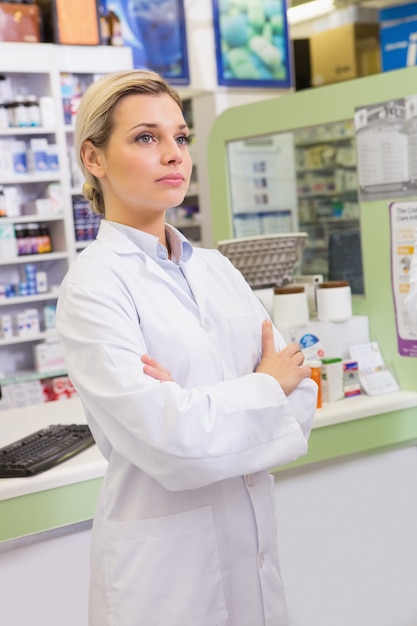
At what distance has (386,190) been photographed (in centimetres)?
306

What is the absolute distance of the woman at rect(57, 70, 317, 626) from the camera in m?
1.56

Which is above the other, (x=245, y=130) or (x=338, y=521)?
(x=245, y=130)

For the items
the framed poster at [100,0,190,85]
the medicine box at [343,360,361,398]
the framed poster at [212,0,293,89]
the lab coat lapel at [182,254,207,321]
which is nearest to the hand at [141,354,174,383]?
the lab coat lapel at [182,254,207,321]

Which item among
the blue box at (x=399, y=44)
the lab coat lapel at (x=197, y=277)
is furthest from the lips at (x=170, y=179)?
the blue box at (x=399, y=44)

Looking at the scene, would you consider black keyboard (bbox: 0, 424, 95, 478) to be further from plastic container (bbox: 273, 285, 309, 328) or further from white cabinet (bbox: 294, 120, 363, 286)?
white cabinet (bbox: 294, 120, 363, 286)

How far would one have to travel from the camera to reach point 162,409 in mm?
1542

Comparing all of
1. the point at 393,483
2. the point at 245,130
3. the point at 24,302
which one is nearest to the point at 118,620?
the point at 393,483

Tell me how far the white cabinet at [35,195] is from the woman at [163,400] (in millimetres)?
4704

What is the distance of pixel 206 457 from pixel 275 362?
0.29 m

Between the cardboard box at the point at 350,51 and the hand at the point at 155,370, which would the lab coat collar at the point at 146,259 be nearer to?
the hand at the point at 155,370

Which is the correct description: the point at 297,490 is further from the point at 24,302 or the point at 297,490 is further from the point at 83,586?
the point at 24,302

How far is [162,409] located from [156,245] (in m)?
0.39

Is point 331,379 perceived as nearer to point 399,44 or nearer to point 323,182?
point 323,182

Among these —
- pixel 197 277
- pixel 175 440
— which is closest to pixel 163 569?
pixel 175 440
